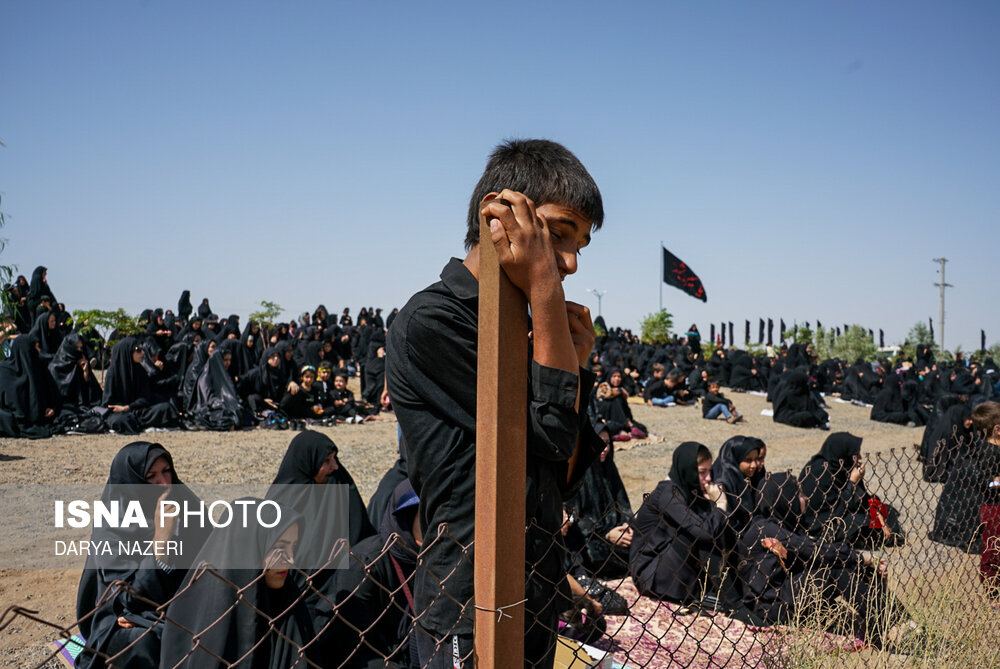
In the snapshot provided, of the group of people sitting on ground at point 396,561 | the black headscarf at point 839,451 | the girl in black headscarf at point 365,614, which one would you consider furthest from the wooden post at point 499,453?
the black headscarf at point 839,451

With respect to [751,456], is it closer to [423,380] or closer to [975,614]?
[975,614]

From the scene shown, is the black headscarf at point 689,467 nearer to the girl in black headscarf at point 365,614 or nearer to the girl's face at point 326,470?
the girl's face at point 326,470

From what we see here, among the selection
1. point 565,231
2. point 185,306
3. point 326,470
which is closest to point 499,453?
point 565,231

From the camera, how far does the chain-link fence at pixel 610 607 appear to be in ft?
4.77

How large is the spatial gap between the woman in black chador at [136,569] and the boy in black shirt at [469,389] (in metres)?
2.20

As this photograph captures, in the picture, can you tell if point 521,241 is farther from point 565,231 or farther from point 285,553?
point 285,553

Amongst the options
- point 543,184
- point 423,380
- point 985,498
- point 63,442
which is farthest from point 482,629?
point 63,442

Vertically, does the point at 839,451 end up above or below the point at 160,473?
below

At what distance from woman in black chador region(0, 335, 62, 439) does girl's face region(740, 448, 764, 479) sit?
9543mm

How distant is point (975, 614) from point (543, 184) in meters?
3.57

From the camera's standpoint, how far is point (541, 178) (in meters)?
1.33

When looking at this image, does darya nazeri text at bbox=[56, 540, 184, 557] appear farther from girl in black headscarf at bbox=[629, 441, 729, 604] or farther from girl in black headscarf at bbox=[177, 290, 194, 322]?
girl in black headscarf at bbox=[177, 290, 194, 322]

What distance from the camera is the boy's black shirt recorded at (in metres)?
1.28

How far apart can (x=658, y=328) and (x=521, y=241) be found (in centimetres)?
2905
